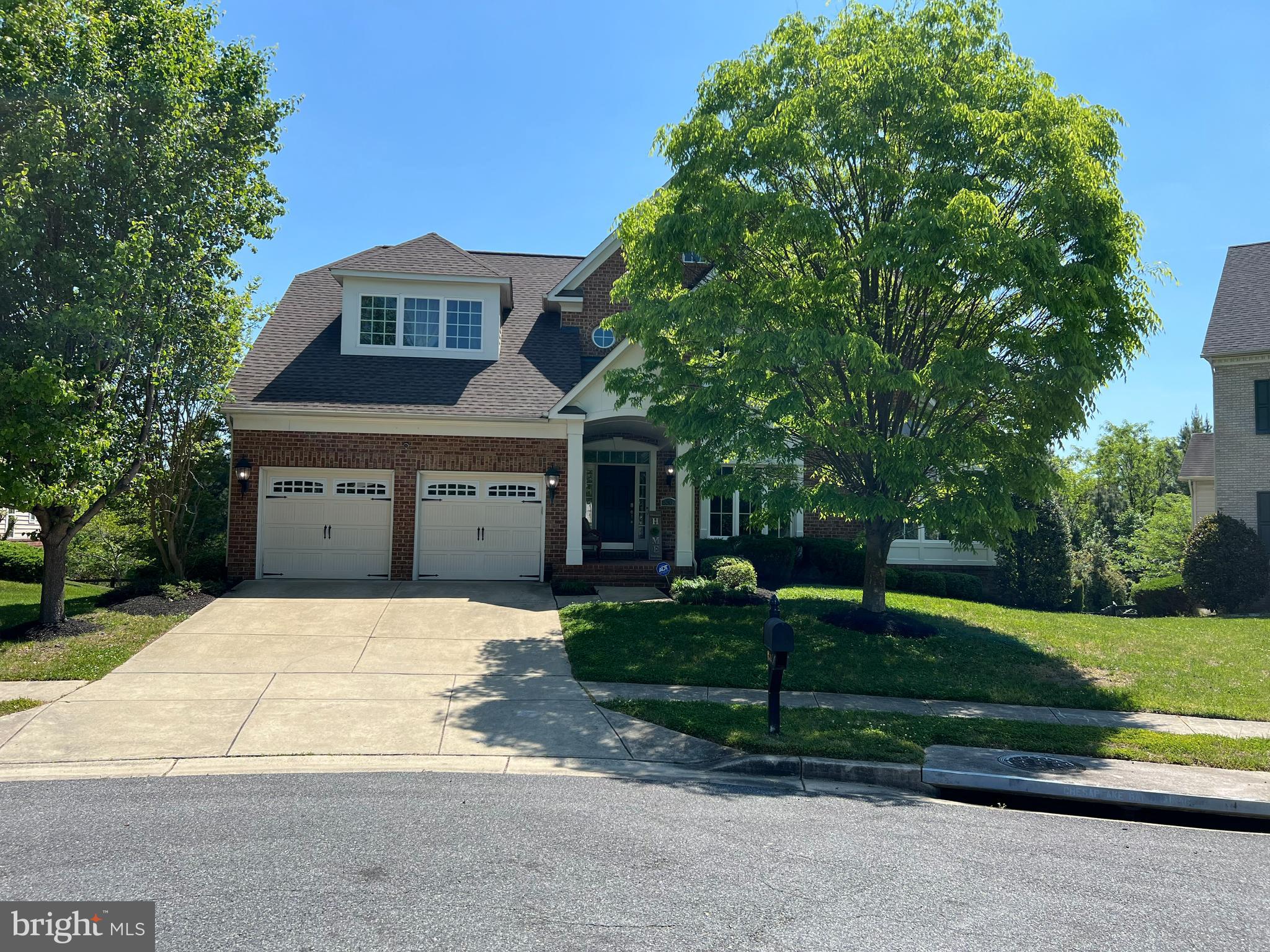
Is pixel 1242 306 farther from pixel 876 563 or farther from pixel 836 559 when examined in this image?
pixel 876 563

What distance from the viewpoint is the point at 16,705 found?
9.05 m

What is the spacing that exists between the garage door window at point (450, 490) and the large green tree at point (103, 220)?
5777mm

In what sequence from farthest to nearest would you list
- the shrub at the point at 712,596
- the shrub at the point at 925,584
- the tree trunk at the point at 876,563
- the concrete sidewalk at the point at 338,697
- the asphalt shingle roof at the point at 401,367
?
1. the shrub at the point at 925,584
2. the asphalt shingle roof at the point at 401,367
3. the shrub at the point at 712,596
4. the tree trunk at the point at 876,563
5. the concrete sidewalk at the point at 338,697

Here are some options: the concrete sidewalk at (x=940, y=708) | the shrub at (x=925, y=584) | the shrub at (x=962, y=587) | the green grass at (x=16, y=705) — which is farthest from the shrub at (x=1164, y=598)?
the green grass at (x=16, y=705)

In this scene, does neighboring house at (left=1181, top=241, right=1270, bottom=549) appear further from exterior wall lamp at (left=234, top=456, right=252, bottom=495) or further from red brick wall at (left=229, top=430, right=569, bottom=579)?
exterior wall lamp at (left=234, top=456, right=252, bottom=495)

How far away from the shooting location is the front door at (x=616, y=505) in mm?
20969

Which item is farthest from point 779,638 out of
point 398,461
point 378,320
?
point 378,320

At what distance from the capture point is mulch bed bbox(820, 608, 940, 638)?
1354 centimetres

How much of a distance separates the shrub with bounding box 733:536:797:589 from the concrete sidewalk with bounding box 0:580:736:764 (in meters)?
6.15

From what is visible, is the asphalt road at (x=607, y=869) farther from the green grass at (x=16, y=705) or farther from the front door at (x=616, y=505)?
the front door at (x=616, y=505)

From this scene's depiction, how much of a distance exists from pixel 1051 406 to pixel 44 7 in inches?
559

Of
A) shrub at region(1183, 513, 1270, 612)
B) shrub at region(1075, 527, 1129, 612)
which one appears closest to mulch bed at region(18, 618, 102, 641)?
shrub at region(1075, 527, 1129, 612)

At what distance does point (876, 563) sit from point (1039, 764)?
627 cm

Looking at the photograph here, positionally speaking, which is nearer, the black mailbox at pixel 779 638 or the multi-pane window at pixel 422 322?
the black mailbox at pixel 779 638
